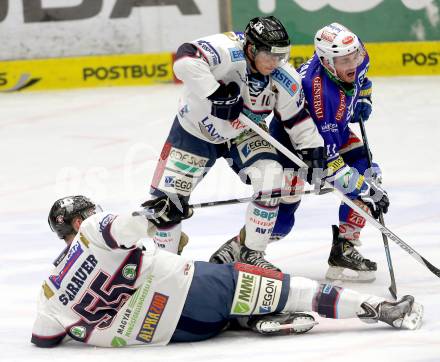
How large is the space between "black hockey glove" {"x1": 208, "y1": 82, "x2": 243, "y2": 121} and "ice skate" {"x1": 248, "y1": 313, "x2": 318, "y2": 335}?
97 cm

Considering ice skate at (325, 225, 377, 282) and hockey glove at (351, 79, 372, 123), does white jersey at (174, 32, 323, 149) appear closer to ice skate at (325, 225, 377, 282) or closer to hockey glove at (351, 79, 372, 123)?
hockey glove at (351, 79, 372, 123)

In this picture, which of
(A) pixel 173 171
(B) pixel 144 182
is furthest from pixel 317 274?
(B) pixel 144 182

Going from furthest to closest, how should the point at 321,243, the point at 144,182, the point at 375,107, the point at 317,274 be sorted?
the point at 375,107 → the point at 144,182 → the point at 321,243 → the point at 317,274

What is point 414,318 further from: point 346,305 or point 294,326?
point 294,326

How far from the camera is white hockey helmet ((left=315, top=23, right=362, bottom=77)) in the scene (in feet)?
16.5

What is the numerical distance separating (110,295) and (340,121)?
1.53 m

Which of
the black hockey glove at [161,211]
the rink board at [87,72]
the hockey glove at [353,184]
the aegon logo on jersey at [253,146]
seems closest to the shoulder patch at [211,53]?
the aegon logo on jersey at [253,146]

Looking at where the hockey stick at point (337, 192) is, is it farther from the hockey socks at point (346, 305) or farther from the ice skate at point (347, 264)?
the hockey socks at point (346, 305)

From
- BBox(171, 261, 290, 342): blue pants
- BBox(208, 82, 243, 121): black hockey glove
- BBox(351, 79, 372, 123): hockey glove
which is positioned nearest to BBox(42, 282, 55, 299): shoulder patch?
BBox(171, 261, 290, 342): blue pants

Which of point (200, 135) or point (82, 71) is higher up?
point (200, 135)

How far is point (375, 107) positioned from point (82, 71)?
2.76m

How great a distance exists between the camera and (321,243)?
600 cm

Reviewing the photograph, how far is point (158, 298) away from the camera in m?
4.24

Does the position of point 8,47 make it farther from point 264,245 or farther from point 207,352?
point 207,352
